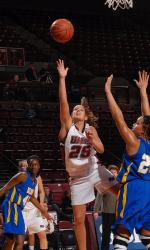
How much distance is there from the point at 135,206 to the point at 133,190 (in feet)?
0.48

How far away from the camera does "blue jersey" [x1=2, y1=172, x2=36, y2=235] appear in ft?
20.8

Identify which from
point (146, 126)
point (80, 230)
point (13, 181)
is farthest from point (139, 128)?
point (13, 181)

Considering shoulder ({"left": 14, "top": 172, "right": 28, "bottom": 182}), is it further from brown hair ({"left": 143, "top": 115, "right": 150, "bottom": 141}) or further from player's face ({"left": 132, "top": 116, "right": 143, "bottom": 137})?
brown hair ({"left": 143, "top": 115, "right": 150, "bottom": 141})

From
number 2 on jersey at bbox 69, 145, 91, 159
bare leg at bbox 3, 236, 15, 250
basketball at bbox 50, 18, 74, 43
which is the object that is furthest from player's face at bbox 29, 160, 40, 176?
basketball at bbox 50, 18, 74, 43

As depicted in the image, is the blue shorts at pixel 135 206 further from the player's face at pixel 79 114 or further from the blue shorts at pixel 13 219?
the blue shorts at pixel 13 219

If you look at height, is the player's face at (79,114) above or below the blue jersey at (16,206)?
above

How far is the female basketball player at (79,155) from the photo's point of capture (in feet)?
18.8

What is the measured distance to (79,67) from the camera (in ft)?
59.4

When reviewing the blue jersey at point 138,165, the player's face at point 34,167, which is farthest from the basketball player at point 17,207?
the blue jersey at point 138,165

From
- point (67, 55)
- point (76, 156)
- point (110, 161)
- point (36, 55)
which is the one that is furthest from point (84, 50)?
point (76, 156)

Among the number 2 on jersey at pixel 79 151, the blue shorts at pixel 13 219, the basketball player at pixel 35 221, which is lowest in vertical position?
the basketball player at pixel 35 221

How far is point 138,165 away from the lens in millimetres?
4625

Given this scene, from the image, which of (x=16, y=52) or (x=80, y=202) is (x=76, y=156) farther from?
(x=16, y=52)

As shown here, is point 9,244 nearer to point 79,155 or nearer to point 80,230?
point 80,230
